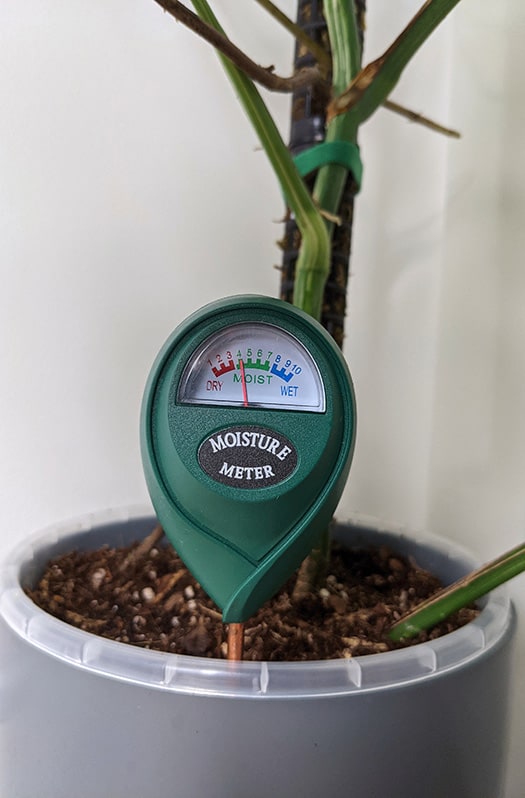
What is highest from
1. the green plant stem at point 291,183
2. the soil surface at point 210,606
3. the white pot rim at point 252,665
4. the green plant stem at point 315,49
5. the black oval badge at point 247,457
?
the green plant stem at point 315,49

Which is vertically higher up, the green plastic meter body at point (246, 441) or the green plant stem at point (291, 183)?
the green plant stem at point (291, 183)

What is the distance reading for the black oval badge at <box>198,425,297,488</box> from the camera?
1.28ft

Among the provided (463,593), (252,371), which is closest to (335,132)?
(252,371)

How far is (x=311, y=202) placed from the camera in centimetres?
49

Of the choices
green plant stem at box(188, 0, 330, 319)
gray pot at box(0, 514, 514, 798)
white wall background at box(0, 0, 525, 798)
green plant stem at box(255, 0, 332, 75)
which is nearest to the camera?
gray pot at box(0, 514, 514, 798)

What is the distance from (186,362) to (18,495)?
493 mm

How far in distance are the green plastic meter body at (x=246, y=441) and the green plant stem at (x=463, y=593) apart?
105 millimetres

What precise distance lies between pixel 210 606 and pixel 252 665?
5.9 inches

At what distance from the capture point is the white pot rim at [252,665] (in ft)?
1.19

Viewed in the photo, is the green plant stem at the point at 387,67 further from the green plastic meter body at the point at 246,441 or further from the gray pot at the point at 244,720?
the gray pot at the point at 244,720

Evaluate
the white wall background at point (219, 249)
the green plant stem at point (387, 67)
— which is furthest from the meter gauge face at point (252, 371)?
→ the white wall background at point (219, 249)

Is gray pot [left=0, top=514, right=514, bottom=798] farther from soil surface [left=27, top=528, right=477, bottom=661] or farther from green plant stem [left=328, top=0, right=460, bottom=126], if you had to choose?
green plant stem [left=328, top=0, right=460, bottom=126]

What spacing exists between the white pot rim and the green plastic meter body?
0.14ft

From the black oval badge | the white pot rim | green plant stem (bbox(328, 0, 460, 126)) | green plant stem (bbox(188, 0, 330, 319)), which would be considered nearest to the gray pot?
the white pot rim
